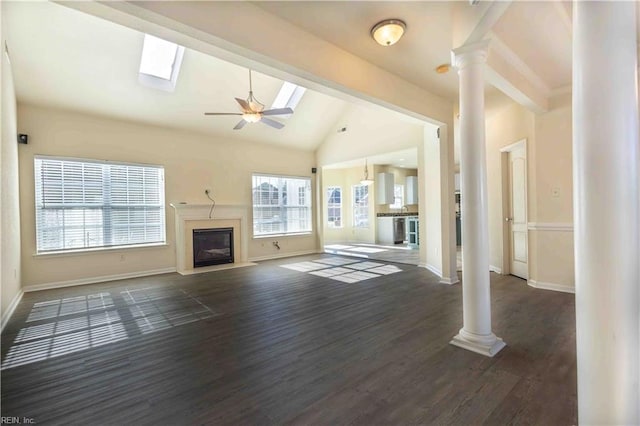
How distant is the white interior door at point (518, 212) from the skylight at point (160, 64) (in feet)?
19.4

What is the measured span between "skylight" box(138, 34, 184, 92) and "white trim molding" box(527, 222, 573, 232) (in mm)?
6289

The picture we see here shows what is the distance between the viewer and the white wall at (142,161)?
15.3 feet

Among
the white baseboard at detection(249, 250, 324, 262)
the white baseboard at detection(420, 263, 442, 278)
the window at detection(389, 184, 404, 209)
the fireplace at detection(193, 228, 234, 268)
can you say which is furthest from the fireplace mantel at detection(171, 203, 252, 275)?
the window at detection(389, 184, 404, 209)

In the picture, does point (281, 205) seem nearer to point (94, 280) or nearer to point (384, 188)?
point (384, 188)

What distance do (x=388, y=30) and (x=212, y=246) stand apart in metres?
5.61

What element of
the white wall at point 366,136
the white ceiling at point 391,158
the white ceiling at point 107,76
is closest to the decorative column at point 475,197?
the white wall at point 366,136

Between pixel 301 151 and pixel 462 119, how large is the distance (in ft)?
20.1

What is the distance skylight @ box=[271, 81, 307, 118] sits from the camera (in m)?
6.56

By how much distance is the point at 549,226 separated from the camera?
13.7 feet

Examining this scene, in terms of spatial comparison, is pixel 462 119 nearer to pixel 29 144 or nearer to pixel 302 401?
pixel 302 401

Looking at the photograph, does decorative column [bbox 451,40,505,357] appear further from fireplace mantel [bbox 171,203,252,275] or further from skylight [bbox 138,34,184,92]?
fireplace mantel [bbox 171,203,252,275]

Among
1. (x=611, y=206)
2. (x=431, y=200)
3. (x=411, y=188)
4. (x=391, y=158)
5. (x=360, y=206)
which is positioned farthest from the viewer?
(x=411, y=188)

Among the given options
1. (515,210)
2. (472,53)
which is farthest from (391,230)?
(472,53)

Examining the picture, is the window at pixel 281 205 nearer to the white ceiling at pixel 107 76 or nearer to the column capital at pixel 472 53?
the white ceiling at pixel 107 76
